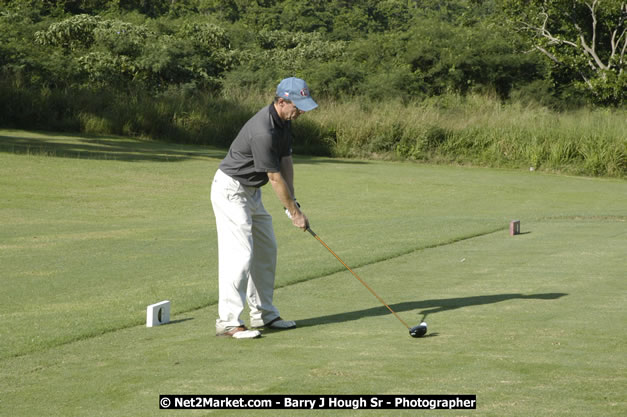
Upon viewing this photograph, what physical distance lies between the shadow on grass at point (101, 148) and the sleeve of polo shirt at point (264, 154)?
20.4 m

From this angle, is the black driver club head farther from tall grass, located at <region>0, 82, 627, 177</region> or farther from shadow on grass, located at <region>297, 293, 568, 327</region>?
tall grass, located at <region>0, 82, 627, 177</region>

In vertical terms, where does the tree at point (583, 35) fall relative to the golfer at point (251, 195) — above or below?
above

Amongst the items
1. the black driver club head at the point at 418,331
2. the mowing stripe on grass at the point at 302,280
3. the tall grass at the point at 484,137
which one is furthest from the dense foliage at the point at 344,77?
the black driver club head at the point at 418,331

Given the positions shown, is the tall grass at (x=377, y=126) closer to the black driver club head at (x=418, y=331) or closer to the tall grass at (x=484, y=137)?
the tall grass at (x=484, y=137)

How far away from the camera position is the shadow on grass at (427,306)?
746 centimetres

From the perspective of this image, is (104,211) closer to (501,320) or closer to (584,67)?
(501,320)

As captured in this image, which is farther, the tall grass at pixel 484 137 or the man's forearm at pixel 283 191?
the tall grass at pixel 484 137

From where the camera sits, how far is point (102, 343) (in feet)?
22.2

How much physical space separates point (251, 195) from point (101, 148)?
892 inches

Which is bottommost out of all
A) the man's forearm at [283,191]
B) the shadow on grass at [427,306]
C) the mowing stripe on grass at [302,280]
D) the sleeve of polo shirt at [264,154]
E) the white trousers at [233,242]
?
the mowing stripe on grass at [302,280]

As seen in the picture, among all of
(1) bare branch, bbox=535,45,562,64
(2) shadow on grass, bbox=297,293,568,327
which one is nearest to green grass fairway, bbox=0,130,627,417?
(2) shadow on grass, bbox=297,293,568,327

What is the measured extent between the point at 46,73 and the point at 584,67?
28.1 meters

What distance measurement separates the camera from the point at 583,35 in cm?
4706

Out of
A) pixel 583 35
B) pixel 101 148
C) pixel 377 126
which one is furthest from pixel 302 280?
pixel 583 35
